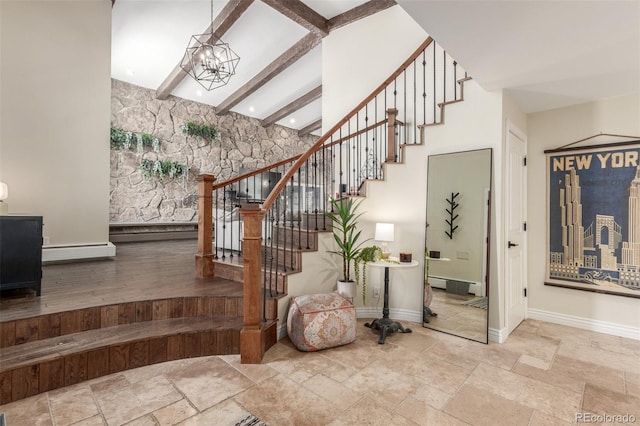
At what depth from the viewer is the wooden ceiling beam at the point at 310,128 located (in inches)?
380

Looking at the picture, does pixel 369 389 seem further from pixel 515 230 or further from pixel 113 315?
pixel 515 230

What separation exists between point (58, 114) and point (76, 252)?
1.89m

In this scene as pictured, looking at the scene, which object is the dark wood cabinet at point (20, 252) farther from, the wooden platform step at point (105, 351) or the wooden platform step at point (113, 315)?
the wooden platform step at point (105, 351)

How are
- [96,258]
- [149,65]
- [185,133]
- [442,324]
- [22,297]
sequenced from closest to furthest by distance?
[22,297] → [442,324] → [96,258] → [149,65] → [185,133]

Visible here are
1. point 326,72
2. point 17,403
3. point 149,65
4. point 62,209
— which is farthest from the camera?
point 149,65

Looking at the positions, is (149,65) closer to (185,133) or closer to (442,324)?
(185,133)

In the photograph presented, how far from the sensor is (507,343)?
2.90 metres

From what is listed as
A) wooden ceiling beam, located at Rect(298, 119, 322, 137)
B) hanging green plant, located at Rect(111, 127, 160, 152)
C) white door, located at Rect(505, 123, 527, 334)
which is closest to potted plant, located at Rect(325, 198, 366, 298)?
white door, located at Rect(505, 123, 527, 334)

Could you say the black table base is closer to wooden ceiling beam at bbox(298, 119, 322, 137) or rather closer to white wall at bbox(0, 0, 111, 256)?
white wall at bbox(0, 0, 111, 256)

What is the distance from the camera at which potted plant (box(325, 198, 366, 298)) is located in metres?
3.24

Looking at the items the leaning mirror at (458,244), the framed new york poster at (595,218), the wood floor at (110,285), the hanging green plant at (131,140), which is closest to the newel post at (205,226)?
the wood floor at (110,285)

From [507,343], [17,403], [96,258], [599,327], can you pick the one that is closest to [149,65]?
[96,258]

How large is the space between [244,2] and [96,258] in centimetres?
437

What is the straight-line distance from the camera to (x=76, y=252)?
169 inches
